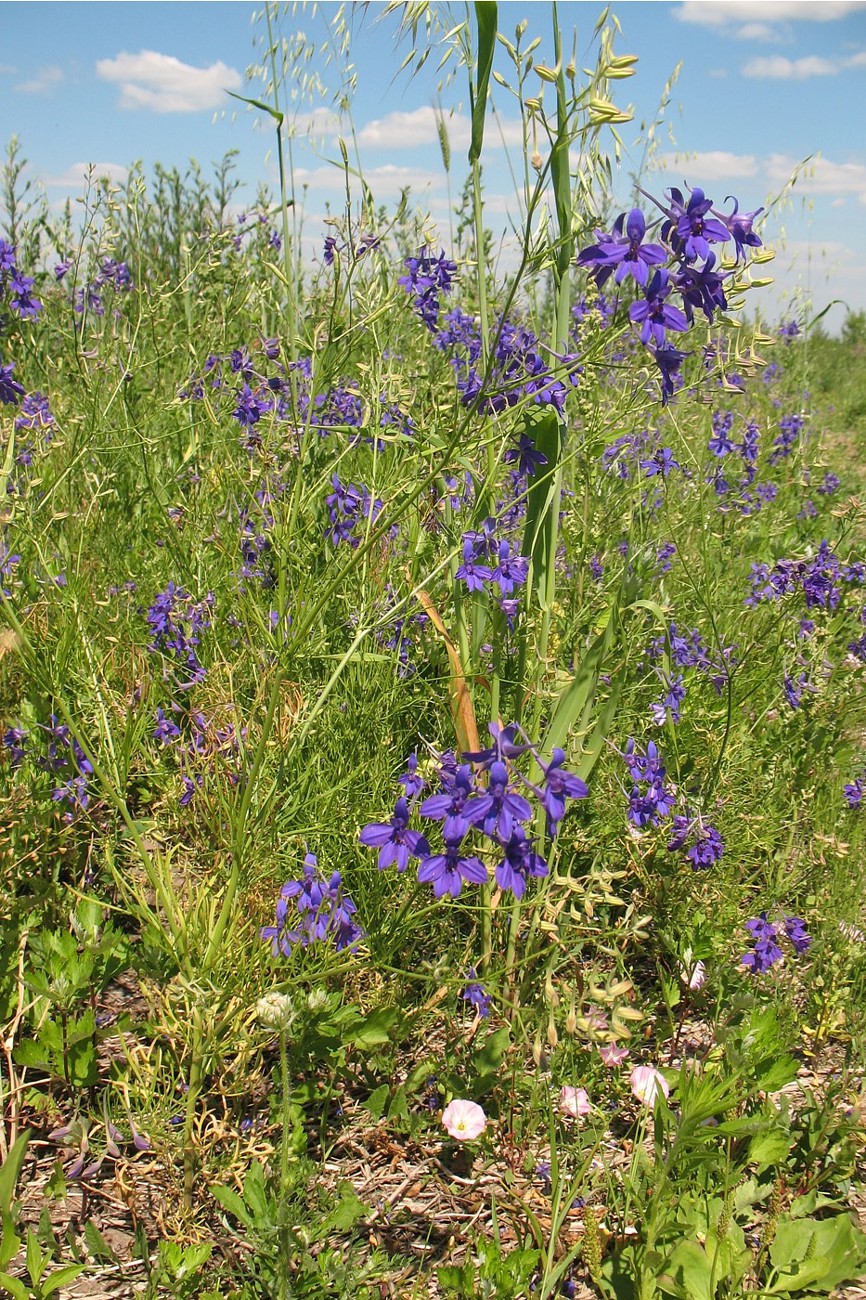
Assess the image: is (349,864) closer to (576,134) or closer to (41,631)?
(41,631)

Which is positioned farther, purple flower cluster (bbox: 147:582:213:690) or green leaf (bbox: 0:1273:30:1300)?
purple flower cluster (bbox: 147:582:213:690)

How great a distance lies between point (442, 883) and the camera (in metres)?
1.40

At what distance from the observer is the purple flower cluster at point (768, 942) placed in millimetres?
2098

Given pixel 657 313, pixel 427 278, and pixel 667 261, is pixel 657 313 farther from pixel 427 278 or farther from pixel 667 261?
pixel 427 278

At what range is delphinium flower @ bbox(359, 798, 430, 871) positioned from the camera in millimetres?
1487

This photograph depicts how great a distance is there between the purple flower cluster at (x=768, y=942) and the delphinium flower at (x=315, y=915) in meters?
0.93

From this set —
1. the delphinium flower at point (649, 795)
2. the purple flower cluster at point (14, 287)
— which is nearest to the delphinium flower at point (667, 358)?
the delphinium flower at point (649, 795)

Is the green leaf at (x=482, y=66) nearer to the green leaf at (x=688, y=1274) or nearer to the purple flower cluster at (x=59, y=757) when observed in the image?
the purple flower cluster at (x=59, y=757)

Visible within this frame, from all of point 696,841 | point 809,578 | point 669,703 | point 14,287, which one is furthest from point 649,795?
point 14,287

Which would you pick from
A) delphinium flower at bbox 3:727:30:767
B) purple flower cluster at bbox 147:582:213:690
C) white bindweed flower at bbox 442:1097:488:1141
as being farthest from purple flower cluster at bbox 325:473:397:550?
white bindweed flower at bbox 442:1097:488:1141

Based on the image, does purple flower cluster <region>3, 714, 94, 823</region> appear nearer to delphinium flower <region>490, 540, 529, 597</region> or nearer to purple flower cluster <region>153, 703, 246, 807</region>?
purple flower cluster <region>153, 703, 246, 807</region>

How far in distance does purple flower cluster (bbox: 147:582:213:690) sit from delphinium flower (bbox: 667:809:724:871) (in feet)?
4.28

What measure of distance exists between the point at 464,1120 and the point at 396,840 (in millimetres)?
601

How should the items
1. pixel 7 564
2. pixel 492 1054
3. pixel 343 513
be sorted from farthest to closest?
pixel 343 513 < pixel 7 564 < pixel 492 1054
